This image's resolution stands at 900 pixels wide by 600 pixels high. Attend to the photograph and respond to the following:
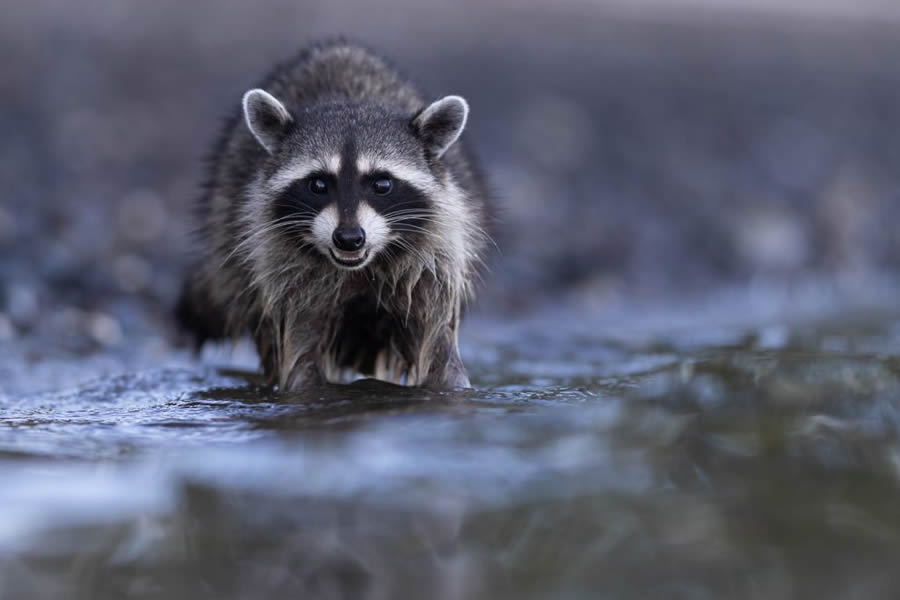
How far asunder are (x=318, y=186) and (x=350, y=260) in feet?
1.18

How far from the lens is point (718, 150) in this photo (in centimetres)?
1248

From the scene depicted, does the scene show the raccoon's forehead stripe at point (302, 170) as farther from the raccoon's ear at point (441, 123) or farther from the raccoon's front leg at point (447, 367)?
→ the raccoon's front leg at point (447, 367)

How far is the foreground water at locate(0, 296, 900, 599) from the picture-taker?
2420 millimetres

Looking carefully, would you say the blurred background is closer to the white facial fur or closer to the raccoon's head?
the raccoon's head

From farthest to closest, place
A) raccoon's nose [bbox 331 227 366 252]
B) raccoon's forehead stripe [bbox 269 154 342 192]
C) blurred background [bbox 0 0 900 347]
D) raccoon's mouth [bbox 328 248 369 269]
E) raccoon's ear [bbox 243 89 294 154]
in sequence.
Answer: blurred background [bbox 0 0 900 347] → raccoon's ear [bbox 243 89 294 154] → raccoon's forehead stripe [bbox 269 154 342 192] → raccoon's mouth [bbox 328 248 369 269] → raccoon's nose [bbox 331 227 366 252]

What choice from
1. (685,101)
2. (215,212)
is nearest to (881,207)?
(685,101)

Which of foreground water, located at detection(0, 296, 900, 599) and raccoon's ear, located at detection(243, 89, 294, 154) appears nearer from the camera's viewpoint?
foreground water, located at detection(0, 296, 900, 599)

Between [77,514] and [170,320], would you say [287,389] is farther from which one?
→ [170,320]

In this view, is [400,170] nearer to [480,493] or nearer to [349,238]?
[349,238]

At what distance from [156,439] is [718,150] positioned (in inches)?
391

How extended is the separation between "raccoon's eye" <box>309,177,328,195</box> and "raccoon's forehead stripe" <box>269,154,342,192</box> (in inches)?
1.2

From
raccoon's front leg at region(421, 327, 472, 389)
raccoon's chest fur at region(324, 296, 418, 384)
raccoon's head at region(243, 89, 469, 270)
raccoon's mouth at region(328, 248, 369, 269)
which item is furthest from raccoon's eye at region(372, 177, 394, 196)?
raccoon's front leg at region(421, 327, 472, 389)

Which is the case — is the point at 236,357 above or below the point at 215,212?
below

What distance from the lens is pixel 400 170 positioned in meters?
4.52
